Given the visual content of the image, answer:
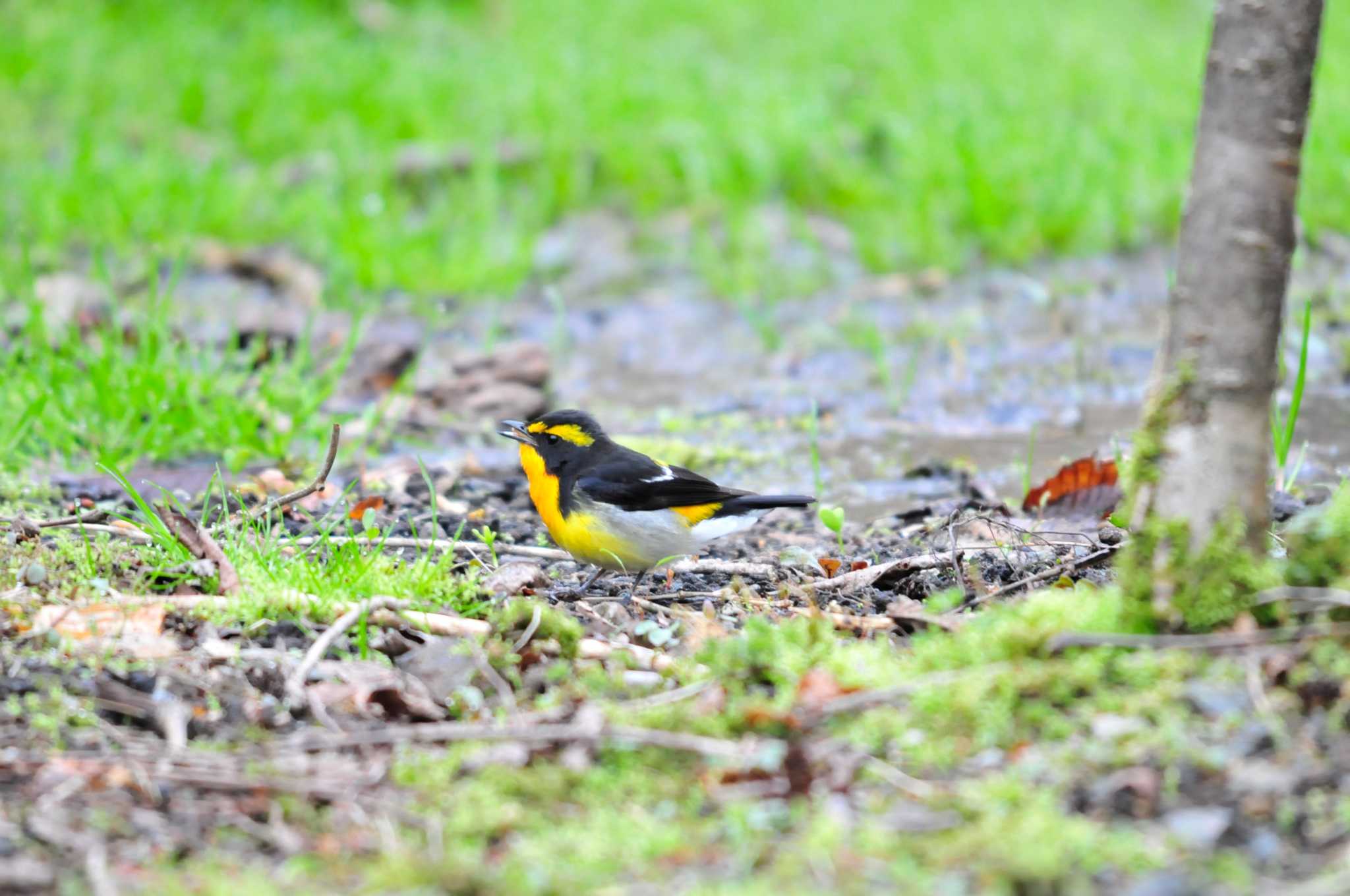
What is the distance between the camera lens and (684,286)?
9531 millimetres

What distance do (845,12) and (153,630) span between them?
50.7 ft

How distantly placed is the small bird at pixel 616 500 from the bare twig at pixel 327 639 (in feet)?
3.33

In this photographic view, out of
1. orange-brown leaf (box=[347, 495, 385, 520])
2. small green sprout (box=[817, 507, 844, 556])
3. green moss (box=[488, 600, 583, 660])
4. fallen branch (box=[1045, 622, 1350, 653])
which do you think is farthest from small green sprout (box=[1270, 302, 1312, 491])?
orange-brown leaf (box=[347, 495, 385, 520])

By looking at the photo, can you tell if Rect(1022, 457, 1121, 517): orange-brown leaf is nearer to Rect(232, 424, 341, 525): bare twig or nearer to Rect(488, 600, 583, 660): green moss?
Rect(488, 600, 583, 660): green moss

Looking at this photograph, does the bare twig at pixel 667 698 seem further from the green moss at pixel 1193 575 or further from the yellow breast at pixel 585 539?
the yellow breast at pixel 585 539

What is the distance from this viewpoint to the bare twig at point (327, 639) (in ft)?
10.8

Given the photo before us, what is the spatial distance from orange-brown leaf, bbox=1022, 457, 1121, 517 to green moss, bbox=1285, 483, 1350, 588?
6.75ft

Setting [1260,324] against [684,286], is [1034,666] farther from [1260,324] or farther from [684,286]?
[684,286]

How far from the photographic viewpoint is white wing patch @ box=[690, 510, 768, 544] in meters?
4.87

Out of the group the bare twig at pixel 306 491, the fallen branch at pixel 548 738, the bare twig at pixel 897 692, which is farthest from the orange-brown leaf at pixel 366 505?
the bare twig at pixel 897 692

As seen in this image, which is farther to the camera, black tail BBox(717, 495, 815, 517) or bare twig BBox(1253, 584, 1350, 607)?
black tail BBox(717, 495, 815, 517)

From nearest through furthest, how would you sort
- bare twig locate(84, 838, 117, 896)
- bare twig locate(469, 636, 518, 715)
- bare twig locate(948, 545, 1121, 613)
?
bare twig locate(84, 838, 117, 896), bare twig locate(469, 636, 518, 715), bare twig locate(948, 545, 1121, 613)

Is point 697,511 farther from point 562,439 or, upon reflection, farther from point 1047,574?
point 1047,574

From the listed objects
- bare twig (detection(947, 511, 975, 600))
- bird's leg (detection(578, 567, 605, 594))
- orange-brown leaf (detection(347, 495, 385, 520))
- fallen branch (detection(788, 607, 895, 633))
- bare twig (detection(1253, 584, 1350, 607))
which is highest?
bare twig (detection(1253, 584, 1350, 607))
